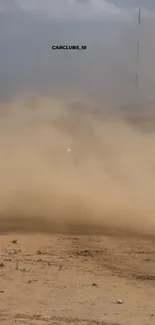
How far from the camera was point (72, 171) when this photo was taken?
591 centimetres

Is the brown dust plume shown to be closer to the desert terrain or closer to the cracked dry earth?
the desert terrain

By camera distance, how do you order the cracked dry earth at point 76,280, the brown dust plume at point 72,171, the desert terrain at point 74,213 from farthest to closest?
the brown dust plume at point 72,171, the desert terrain at point 74,213, the cracked dry earth at point 76,280

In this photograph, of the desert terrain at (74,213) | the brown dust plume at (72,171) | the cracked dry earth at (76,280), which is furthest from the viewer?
the brown dust plume at (72,171)

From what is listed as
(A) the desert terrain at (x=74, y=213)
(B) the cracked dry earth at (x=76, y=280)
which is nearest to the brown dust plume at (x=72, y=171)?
(A) the desert terrain at (x=74, y=213)

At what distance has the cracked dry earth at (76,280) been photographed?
3510 mm

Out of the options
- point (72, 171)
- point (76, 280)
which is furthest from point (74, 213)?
point (76, 280)

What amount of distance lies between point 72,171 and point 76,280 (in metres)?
1.94

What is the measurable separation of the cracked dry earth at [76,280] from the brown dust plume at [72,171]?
290 millimetres

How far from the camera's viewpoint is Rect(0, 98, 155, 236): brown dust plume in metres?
5.50

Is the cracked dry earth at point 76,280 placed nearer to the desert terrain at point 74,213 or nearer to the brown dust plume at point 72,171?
the desert terrain at point 74,213

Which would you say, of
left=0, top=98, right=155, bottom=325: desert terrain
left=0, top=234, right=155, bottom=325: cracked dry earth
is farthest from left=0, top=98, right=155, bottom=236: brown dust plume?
left=0, top=234, right=155, bottom=325: cracked dry earth

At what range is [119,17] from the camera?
562 cm

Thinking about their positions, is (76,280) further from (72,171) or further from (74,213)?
(72,171)

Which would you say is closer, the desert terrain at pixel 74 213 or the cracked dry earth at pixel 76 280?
the cracked dry earth at pixel 76 280
